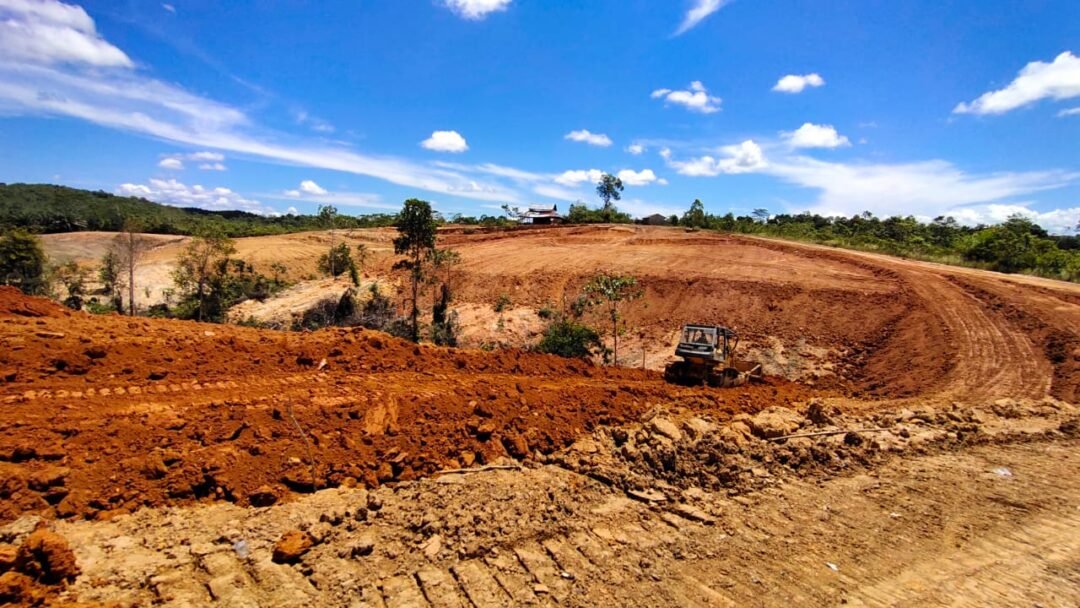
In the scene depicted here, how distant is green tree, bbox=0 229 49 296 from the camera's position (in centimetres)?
2284

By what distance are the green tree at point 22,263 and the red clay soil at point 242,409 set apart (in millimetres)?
15738

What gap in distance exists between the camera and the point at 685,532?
20.7ft

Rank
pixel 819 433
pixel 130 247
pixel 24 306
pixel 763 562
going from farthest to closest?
pixel 130 247 → pixel 24 306 → pixel 819 433 → pixel 763 562

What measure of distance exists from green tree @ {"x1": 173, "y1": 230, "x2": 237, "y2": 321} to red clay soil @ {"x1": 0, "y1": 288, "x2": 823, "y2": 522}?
37.0 feet

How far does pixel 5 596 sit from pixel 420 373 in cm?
696

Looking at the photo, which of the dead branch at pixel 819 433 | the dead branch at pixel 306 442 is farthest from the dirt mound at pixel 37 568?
the dead branch at pixel 819 433

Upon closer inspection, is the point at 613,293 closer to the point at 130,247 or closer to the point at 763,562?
the point at 763,562

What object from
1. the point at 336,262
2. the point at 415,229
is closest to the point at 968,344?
the point at 415,229

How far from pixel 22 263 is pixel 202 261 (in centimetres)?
830

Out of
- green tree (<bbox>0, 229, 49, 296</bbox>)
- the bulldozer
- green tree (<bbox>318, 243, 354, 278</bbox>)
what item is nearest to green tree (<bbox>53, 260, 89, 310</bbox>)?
green tree (<bbox>0, 229, 49, 296</bbox>)

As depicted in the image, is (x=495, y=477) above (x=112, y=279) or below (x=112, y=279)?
below

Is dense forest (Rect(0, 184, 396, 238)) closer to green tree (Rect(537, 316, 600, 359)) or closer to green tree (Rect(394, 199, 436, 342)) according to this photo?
green tree (Rect(394, 199, 436, 342))

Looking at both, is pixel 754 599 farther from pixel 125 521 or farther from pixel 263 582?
pixel 125 521

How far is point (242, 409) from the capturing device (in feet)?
24.3
